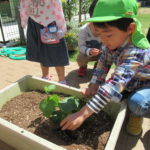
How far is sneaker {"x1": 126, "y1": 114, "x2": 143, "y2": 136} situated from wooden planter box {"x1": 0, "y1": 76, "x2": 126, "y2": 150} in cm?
31

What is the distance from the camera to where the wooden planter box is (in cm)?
120

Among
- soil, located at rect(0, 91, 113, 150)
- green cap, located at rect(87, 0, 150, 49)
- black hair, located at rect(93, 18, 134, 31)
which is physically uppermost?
green cap, located at rect(87, 0, 150, 49)

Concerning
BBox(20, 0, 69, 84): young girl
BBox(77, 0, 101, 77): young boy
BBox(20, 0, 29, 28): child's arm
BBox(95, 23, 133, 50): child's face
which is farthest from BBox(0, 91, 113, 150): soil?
BBox(77, 0, 101, 77): young boy

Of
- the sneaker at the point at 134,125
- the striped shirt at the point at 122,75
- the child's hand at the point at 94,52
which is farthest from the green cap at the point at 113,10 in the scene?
the child's hand at the point at 94,52

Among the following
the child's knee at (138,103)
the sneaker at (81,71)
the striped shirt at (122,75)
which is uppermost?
the striped shirt at (122,75)

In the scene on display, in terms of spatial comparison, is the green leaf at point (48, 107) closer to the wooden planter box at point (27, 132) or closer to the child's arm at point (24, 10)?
the wooden planter box at point (27, 132)

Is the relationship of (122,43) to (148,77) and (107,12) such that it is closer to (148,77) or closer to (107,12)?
(107,12)

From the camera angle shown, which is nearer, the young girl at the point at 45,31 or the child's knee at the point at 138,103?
the child's knee at the point at 138,103

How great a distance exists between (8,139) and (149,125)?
131cm

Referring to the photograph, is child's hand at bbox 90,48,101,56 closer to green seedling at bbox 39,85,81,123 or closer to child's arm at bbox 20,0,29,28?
child's arm at bbox 20,0,29,28

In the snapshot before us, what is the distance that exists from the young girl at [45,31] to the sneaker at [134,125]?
112 centimetres

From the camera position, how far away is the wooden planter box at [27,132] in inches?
47.1

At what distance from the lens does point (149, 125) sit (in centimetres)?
202

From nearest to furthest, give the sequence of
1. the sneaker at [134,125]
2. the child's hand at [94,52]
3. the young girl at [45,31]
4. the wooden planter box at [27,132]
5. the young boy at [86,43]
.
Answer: the wooden planter box at [27,132] → the sneaker at [134,125] → the young girl at [45,31] → the child's hand at [94,52] → the young boy at [86,43]
